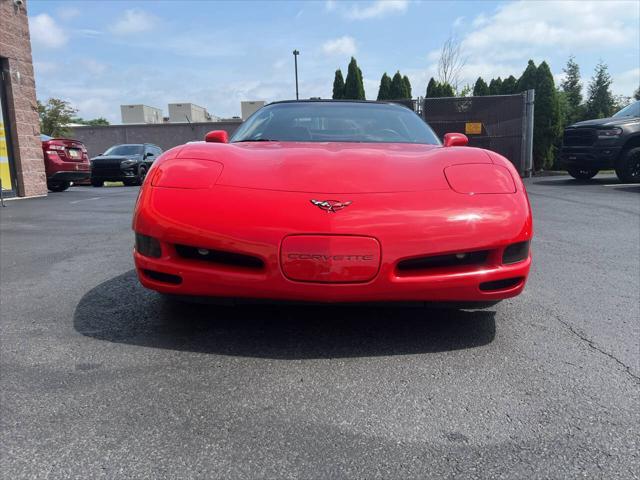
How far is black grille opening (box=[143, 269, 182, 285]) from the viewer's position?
207cm

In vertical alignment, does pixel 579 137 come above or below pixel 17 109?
below

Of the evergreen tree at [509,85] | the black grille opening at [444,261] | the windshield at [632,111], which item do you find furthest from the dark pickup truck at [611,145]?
the black grille opening at [444,261]

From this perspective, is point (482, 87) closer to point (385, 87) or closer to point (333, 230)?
point (385, 87)

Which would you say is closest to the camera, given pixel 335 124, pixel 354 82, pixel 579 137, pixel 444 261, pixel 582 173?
pixel 444 261

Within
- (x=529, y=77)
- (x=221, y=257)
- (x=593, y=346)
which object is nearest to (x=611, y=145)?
(x=529, y=77)

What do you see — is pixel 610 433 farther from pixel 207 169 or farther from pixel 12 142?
pixel 12 142

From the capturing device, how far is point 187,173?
2.26m

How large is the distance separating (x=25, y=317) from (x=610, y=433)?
271cm

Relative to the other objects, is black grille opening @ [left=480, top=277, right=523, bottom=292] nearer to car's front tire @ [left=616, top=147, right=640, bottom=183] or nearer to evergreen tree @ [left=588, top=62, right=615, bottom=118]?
car's front tire @ [left=616, top=147, right=640, bottom=183]

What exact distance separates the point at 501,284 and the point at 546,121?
54.2 feet

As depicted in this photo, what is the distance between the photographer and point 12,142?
9555 millimetres

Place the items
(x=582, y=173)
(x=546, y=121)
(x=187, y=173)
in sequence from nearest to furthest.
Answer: (x=187, y=173) < (x=582, y=173) < (x=546, y=121)

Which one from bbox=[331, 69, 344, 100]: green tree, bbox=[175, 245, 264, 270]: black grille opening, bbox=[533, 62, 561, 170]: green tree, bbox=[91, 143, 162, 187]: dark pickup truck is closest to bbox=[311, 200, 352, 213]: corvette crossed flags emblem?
bbox=[175, 245, 264, 270]: black grille opening

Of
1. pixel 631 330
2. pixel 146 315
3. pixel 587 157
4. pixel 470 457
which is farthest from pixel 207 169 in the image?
pixel 587 157
